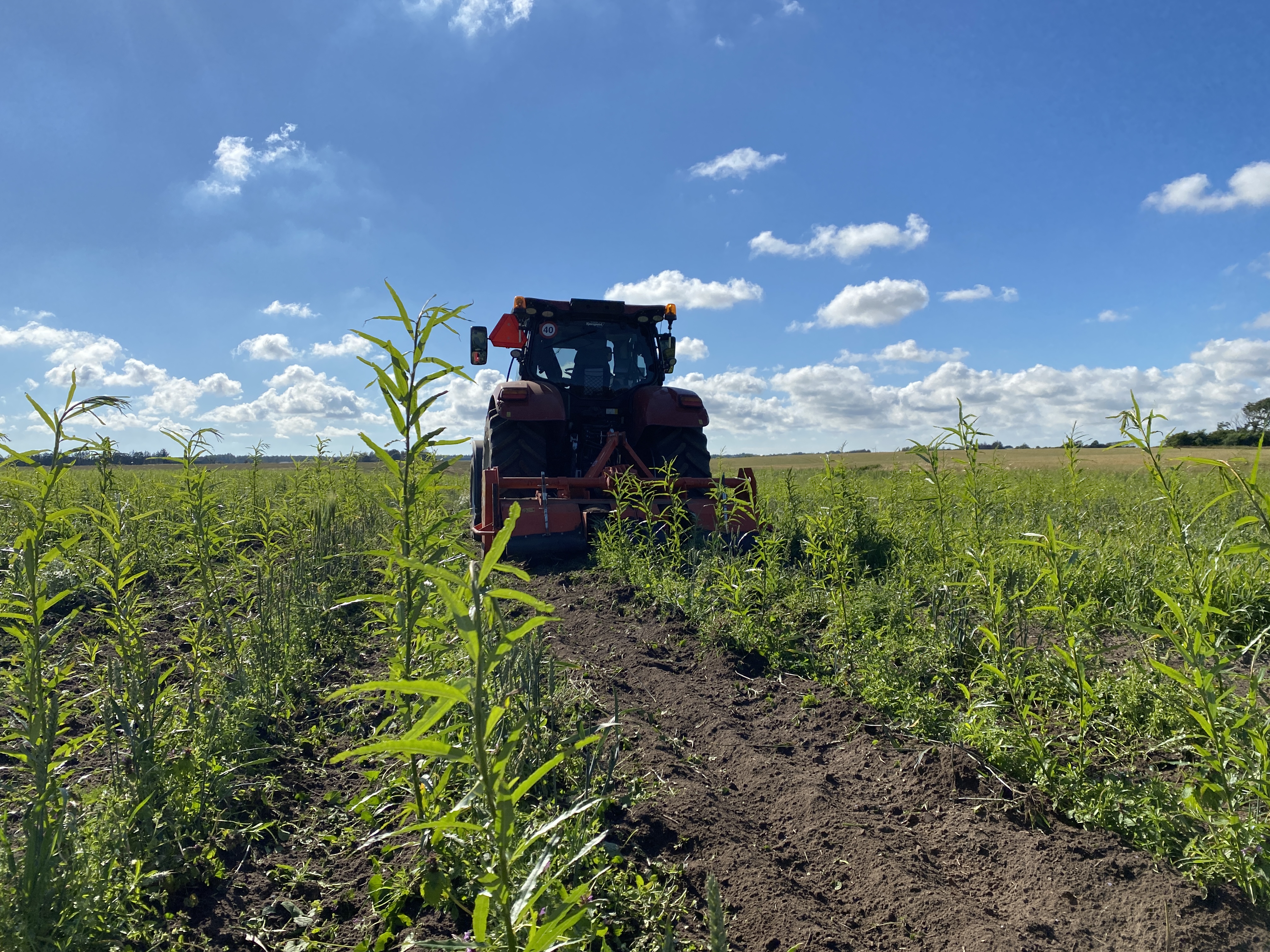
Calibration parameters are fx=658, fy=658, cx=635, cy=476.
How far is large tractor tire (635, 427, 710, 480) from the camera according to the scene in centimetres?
680

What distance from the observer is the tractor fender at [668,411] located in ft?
21.6

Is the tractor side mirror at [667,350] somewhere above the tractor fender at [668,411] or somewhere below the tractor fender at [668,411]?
above

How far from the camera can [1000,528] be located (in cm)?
440

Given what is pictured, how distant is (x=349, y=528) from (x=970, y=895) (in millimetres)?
6263

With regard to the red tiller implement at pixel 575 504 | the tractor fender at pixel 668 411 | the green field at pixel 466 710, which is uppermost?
the tractor fender at pixel 668 411

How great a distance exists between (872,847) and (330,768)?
7.10 ft

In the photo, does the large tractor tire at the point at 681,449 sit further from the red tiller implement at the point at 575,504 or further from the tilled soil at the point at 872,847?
the tilled soil at the point at 872,847

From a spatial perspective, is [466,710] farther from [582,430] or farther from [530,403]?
[582,430]

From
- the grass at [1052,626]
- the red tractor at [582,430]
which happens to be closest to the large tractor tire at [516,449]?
the red tractor at [582,430]

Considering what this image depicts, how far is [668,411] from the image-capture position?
6641mm

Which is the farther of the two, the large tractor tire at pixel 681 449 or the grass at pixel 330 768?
Result: the large tractor tire at pixel 681 449

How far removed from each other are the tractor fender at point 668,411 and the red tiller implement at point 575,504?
1.41 ft

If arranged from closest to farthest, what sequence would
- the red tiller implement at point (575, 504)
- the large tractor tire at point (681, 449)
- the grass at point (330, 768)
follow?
the grass at point (330, 768) < the red tiller implement at point (575, 504) < the large tractor tire at point (681, 449)

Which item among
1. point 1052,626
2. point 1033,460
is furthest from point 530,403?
point 1033,460
